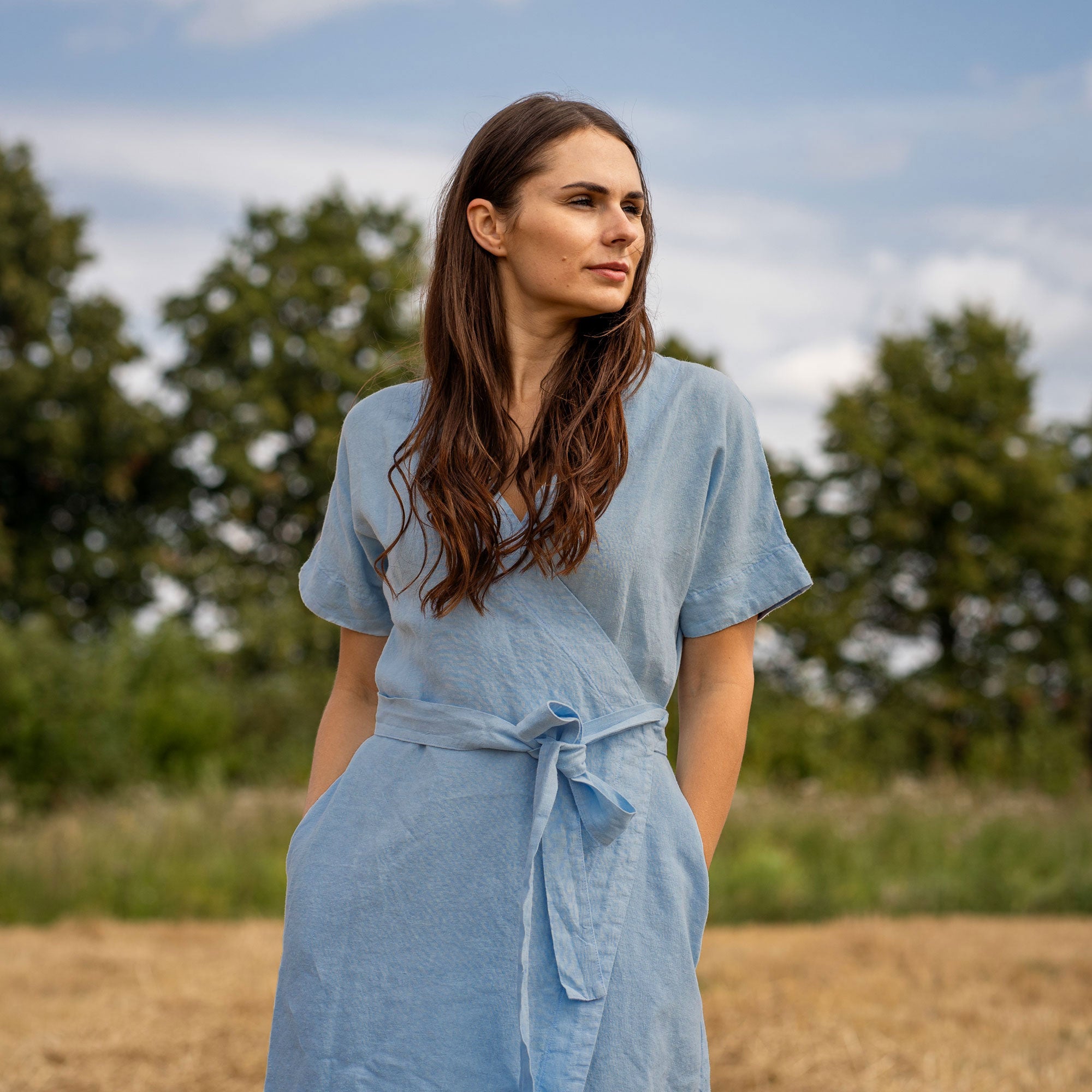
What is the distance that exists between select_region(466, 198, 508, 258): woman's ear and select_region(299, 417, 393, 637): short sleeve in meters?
0.36

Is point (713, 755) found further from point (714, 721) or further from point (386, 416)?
point (386, 416)

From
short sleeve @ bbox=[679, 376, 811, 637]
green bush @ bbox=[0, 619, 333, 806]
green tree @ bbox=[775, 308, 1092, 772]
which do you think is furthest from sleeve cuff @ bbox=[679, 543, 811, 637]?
green tree @ bbox=[775, 308, 1092, 772]

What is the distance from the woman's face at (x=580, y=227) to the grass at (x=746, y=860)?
6408 mm

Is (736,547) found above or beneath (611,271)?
beneath

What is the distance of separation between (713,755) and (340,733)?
590 mm

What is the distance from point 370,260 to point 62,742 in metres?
11.4

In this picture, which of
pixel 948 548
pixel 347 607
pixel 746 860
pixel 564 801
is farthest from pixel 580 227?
pixel 948 548

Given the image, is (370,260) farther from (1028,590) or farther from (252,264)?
(1028,590)

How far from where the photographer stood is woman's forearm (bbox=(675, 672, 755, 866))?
Result: 1786 millimetres

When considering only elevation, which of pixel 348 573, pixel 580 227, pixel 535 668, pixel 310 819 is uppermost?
pixel 580 227

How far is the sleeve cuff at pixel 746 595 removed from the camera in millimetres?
1811

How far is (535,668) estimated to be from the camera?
1712 mm

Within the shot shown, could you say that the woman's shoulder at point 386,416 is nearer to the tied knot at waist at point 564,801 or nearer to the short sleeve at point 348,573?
the short sleeve at point 348,573

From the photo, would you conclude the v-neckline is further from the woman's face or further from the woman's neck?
the woman's face
